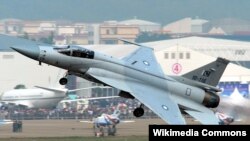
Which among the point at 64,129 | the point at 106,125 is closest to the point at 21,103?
A: the point at 64,129

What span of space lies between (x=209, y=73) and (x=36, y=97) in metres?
61.7

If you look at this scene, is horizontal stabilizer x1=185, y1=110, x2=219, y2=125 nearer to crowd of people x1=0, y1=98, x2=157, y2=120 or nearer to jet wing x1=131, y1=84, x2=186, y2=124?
jet wing x1=131, y1=84, x2=186, y2=124

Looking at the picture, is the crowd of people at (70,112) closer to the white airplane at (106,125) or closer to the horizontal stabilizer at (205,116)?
the white airplane at (106,125)

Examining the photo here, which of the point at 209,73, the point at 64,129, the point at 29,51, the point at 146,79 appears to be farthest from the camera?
the point at 64,129

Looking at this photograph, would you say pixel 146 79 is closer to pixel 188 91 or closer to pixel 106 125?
pixel 188 91

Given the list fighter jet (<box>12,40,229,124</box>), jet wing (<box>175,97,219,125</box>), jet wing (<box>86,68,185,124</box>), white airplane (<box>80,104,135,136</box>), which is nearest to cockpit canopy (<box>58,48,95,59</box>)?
fighter jet (<box>12,40,229,124</box>)

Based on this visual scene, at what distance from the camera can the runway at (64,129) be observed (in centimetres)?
8112

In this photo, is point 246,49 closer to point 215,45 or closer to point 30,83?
point 215,45

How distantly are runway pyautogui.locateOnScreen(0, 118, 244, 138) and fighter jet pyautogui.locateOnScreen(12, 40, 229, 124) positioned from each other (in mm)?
21206

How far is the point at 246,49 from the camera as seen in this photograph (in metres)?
179

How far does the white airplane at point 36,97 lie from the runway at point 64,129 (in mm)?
13665

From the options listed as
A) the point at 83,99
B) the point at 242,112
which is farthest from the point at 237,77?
the point at 242,112

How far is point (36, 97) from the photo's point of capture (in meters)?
119

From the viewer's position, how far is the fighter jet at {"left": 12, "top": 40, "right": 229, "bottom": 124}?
53844 mm
